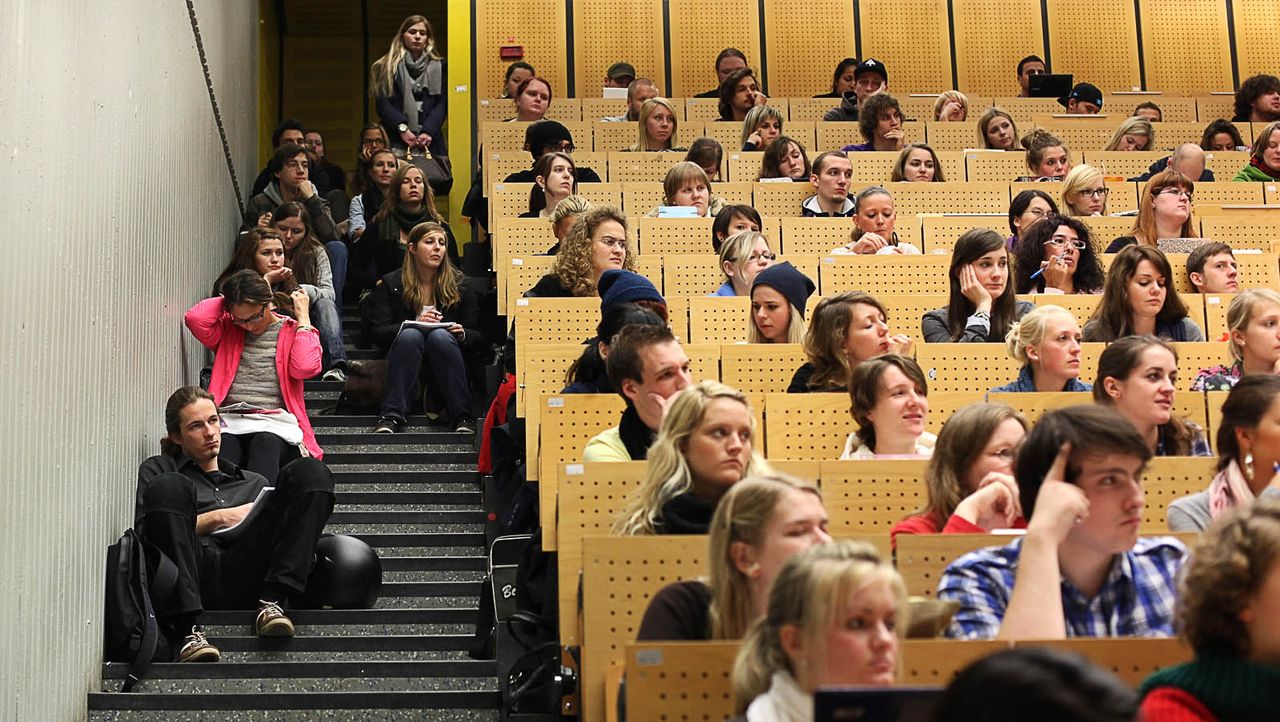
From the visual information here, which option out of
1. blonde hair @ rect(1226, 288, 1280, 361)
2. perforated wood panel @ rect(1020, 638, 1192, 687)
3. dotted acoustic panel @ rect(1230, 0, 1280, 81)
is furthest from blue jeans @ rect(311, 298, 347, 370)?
dotted acoustic panel @ rect(1230, 0, 1280, 81)

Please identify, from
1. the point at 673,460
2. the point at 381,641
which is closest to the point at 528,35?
the point at 381,641

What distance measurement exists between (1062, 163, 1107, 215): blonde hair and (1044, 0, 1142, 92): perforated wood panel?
453 cm

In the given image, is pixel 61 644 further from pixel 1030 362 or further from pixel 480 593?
pixel 1030 362

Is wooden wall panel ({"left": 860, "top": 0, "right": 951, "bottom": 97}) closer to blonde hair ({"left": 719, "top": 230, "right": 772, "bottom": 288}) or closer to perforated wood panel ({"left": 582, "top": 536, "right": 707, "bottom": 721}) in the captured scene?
blonde hair ({"left": 719, "top": 230, "right": 772, "bottom": 288})

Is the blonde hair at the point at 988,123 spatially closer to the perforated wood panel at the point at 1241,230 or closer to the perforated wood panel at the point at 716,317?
the perforated wood panel at the point at 1241,230

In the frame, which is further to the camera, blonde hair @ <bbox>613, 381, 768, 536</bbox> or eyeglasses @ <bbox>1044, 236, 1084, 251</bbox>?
eyeglasses @ <bbox>1044, 236, 1084, 251</bbox>

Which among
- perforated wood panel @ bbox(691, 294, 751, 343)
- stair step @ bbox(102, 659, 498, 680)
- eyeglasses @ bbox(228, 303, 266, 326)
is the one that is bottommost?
stair step @ bbox(102, 659, 498, 680)

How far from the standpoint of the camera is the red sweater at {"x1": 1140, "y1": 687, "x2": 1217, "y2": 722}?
228cm

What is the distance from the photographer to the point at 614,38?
11.8m

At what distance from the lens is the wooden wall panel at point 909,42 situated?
12078 millimetres

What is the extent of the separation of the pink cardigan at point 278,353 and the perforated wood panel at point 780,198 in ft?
8.87

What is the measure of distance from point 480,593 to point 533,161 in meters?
3.92

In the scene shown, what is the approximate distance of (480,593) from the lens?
5.57m

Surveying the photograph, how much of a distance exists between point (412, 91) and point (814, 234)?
394 centimetres
